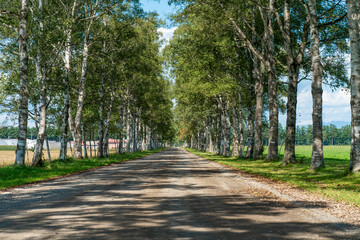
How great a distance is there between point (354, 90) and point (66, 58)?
21.2 metres

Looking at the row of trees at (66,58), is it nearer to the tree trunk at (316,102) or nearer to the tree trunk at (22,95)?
the tree trunk at (22,95)

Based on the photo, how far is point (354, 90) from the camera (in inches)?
489

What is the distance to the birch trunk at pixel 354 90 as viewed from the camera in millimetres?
11961

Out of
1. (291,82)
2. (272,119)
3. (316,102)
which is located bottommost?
(272,119)

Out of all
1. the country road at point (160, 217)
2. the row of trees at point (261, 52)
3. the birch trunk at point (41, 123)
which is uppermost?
the row of trees at point (261, 52)

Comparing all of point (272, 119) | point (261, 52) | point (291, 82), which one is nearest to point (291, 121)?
point (291, 82)

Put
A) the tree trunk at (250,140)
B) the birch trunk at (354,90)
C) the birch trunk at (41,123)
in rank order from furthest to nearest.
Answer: the tree trunk at (250,140), the birch trunk at (41,123), the birch trunk at (354,90)

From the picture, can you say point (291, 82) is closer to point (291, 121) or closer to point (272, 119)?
point (291, 121)

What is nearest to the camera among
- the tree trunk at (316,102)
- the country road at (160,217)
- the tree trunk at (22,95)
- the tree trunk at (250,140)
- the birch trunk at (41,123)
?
the country road at (160,217)

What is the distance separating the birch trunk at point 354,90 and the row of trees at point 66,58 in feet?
47.3

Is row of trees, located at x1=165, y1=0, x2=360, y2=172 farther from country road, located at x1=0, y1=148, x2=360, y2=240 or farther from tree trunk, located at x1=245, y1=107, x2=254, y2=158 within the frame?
country road, located at x1=0, y1=148, x2=360, y2=240

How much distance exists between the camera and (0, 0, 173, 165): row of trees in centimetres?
1848

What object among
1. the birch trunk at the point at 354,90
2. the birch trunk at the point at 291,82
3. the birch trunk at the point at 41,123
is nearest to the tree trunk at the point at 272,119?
the birch trunk at the point at 291,82

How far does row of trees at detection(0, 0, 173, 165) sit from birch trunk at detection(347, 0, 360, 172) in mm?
14430
